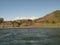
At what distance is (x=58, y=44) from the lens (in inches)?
1681

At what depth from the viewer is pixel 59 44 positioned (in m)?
42.6

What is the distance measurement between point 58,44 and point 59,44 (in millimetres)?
224
